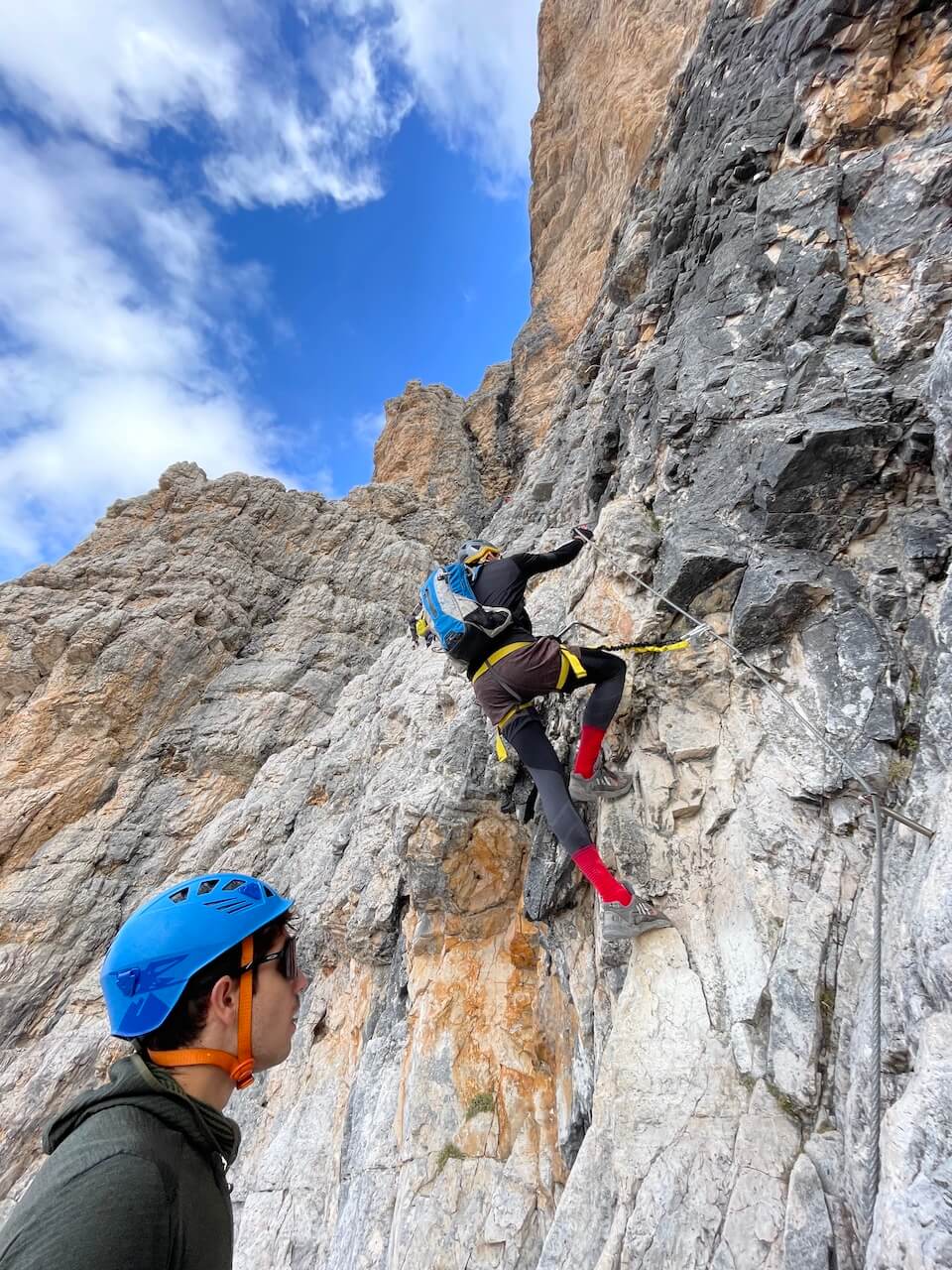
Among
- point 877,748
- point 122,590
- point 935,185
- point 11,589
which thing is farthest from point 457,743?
point 11,589

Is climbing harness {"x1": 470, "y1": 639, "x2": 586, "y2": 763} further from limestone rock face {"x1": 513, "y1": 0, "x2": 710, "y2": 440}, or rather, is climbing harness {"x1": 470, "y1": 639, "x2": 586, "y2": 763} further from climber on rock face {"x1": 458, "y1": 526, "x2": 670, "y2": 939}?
limestone rock face {"x1": 513, "y1": 0, "x2": 710, "y2": 440}

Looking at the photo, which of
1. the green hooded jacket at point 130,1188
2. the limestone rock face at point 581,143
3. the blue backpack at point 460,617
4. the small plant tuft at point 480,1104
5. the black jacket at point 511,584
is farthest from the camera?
the limestone rock face at point 581,143

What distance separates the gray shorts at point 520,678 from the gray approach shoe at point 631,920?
1850 mm

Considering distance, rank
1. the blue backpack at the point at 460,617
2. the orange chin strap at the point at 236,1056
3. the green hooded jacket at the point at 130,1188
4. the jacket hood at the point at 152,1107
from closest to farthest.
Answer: the green hooded jacket at the point at 130,1188, the jacket hood at the point at 152,1107, the orange chin strap at the point at 236,1056, the blue backpack at the point at 460,617

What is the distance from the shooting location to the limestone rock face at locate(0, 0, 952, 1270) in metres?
3.26

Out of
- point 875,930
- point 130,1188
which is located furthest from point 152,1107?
point 875,930

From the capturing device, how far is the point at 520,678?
540cm

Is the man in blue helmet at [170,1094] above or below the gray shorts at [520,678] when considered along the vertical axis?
below

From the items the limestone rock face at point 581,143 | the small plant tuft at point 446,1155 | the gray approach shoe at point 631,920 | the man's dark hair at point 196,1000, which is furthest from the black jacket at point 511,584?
the limestone rock face at point 581,143

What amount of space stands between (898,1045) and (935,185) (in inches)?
281

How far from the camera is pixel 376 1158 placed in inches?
216

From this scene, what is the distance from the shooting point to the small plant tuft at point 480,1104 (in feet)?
17.6

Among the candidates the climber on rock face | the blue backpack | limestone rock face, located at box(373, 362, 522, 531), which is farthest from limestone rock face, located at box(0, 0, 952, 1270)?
limestone rock face, located at box(373, 362, 522, 531)

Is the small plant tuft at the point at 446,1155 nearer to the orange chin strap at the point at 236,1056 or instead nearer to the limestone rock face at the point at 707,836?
the limestone rock face at the point at 707,836
